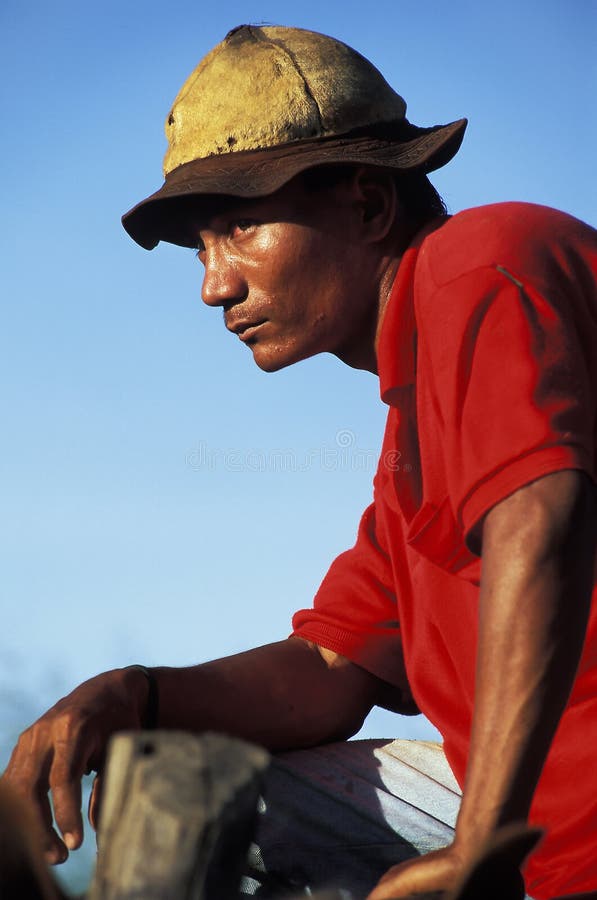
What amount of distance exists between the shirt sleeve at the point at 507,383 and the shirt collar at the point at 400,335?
1.12 ft

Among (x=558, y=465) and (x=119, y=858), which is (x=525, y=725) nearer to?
(x=558, y=465)

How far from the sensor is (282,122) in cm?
246

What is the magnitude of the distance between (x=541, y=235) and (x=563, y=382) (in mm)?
336

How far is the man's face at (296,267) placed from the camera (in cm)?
244

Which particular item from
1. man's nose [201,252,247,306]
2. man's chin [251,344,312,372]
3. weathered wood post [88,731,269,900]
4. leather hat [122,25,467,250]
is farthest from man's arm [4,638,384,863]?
leather hat [122,25,467,250]

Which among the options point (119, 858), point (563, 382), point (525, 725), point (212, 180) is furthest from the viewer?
point (212, 180)

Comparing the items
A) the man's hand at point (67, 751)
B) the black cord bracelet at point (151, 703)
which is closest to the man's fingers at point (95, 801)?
the man's hand at point (67, 751)

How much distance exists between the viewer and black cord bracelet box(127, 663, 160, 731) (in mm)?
2562

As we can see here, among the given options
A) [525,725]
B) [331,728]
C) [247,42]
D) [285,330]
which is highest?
[247,42]

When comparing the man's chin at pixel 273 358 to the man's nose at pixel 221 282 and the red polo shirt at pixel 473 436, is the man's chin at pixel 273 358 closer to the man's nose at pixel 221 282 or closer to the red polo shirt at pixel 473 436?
the man's nose at pixel 221 282

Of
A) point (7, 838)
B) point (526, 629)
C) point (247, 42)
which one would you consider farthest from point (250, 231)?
point (7, 838)

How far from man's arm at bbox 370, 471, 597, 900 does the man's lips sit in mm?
960

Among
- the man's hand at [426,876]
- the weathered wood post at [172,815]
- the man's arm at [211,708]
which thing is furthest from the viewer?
the man's arm at [211,708]

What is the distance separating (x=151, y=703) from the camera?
2.57 metres
